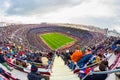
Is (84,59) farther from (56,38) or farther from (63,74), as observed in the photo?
(56,38)

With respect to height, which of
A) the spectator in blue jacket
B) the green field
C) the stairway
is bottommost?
the green field

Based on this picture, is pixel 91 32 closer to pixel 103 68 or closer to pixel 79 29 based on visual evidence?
pixel 79 29

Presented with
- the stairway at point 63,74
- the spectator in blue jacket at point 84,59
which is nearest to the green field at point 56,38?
the stairway at point 63,74

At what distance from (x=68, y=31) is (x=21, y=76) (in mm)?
97359

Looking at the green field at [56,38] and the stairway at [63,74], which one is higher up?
the stairway at [63,74]

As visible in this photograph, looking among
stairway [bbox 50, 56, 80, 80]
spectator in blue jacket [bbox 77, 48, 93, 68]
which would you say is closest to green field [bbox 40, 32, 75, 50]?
stairway [bbox 50, 56, 80, 80]

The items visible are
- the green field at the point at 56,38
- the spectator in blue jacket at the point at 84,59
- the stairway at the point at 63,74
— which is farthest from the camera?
the green field at the point at 56,38

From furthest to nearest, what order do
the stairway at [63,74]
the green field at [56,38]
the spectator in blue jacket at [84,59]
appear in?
the green field at [56,38] → the stairway at [63,74] → the spectator in blue jacket at [84,59]

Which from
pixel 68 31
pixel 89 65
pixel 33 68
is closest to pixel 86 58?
pixel 89 65

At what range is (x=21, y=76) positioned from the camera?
46.6 feet

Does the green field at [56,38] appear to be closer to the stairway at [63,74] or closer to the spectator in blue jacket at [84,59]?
the stairway at [63,74]

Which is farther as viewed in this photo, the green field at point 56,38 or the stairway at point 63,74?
the green field at point 56,38

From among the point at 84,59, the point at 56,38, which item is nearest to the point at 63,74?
the point at 84,59

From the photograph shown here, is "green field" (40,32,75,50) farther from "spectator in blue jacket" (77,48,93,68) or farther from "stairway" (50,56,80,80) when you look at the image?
"spectator in blue jacket" (77,48,93,68)
